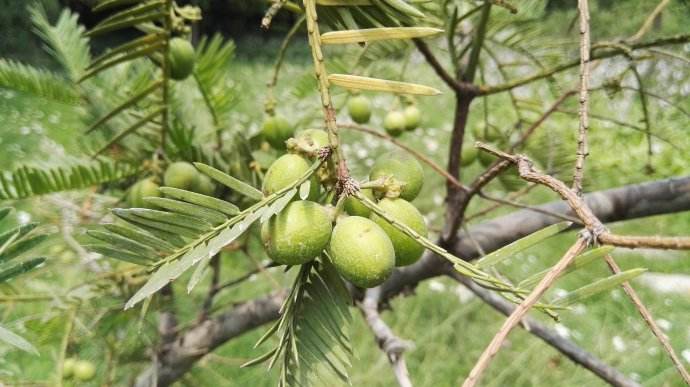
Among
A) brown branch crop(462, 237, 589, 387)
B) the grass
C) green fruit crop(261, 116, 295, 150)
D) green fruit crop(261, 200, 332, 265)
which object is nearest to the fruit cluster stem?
green fruit crop(261, 200, 332, 265)

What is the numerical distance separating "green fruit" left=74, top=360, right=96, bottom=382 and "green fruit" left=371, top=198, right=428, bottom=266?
1.87 ft

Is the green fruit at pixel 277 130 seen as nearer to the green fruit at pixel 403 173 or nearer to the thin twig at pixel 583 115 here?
the green fruit at pixel 403 173

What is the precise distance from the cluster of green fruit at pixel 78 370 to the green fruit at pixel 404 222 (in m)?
0.57

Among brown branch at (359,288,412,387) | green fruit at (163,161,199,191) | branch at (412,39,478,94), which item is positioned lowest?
brown branch at (359,288,412,387)

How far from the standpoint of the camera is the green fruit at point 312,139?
0.42 meters

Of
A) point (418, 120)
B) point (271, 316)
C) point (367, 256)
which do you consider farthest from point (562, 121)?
point (367, 256)

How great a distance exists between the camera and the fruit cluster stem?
1.17ft

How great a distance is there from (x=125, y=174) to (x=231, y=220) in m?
0.44

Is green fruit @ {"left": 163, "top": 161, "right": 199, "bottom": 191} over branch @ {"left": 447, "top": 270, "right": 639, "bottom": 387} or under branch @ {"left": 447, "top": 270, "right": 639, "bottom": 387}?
over

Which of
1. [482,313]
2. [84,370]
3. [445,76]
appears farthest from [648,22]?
[482,313]

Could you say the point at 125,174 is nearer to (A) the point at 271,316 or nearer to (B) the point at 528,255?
(A) the point at 271,316

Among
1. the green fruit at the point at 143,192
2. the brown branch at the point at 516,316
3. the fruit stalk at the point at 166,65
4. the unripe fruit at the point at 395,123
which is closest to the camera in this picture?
the brown branch at the point at 516,316

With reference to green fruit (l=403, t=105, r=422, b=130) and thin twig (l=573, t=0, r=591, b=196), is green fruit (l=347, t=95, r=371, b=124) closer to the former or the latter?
green fruit (l=403, t=105, r=422, b=130)

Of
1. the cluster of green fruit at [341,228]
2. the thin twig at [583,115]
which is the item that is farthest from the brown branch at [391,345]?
the thin twig at [583,115]
